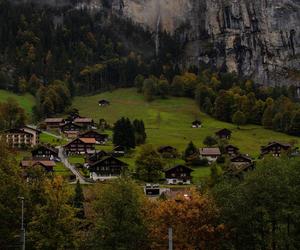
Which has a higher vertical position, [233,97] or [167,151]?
[233,97]

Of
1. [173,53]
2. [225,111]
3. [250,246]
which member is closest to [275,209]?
[250,246]

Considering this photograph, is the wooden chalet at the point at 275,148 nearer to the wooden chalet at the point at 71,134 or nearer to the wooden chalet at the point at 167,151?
the wooden chalet at the point at 167,151

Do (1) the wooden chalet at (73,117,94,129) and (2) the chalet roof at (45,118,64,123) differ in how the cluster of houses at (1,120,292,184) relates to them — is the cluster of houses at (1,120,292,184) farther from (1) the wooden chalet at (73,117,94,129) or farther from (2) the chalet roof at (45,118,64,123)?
(2) the chalet roof at (45,118,64,123)

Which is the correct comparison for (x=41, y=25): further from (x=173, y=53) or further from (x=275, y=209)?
(x=275, y=209)

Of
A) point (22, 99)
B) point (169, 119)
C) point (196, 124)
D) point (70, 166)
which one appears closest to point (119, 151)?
point (70, 166)

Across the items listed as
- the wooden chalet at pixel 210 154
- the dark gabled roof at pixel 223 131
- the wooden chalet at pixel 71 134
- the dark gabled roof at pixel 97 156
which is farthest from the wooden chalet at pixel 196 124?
the dark gabled roof at pixel 97 156

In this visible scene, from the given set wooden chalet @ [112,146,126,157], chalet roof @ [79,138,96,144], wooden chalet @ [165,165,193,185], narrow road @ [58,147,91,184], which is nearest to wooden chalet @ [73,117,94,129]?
chalet roof @ [79,138,96,144]

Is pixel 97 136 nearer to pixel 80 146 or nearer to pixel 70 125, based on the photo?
pixel 80 146
